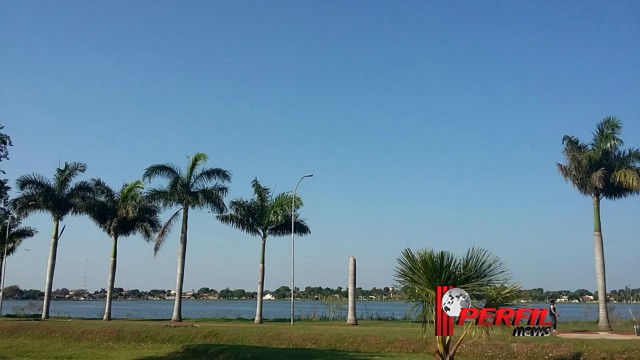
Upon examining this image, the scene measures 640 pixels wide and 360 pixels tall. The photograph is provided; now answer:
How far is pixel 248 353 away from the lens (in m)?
28.0

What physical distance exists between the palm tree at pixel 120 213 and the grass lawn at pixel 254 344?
35.3 ft

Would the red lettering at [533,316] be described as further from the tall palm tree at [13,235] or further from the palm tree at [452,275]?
the tall palm tree at [13,235]

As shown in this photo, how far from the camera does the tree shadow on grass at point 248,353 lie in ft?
88.2

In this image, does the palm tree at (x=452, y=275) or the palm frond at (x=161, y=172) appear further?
the palm frond at (x=161, y=172)

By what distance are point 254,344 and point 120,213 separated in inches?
806

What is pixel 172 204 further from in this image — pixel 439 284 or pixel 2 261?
pixel 439 284

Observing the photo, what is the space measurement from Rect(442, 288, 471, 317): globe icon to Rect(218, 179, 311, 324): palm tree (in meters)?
27.2

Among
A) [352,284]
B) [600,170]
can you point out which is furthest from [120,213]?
[600,170]

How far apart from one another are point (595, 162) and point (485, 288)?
24.5 m

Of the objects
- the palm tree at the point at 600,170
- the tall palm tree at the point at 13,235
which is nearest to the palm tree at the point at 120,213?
the tall palm tree at the point at 13,235

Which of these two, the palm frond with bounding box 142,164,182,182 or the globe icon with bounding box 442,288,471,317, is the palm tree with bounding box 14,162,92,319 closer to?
the palm frond with bounding box 142,164,182,182

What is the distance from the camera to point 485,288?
63.3 ft

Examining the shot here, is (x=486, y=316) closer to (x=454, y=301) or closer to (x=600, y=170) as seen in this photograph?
(x=454, y=301)

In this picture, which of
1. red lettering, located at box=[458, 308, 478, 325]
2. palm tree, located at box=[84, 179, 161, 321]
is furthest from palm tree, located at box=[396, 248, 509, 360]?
palm tree, located at box=[84, 179, 161, 321]
